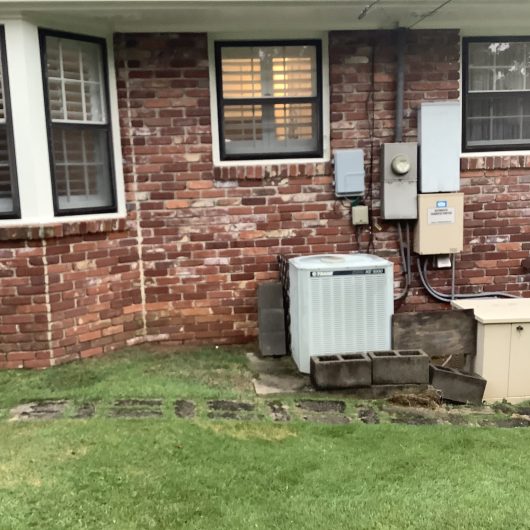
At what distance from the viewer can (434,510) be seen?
272cm

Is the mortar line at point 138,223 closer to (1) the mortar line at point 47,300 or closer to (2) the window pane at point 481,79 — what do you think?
(1) the mortar line at point 47,300

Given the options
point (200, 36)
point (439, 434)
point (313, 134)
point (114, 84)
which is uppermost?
point (200, 36)

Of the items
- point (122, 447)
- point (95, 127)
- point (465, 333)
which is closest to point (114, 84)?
point (95, 127)

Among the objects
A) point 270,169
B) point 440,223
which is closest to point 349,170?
point 270,169

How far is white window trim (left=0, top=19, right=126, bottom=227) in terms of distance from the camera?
14.8 ft

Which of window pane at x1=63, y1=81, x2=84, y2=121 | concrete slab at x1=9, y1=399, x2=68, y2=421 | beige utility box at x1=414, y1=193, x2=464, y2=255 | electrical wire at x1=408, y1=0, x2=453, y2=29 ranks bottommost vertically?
concrete slab at x1=9, y1=399, x2=68, y2=421

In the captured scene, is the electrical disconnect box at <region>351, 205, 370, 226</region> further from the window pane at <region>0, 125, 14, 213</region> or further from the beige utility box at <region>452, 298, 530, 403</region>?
the window pane at <region>0, 125, 14, 213</region>

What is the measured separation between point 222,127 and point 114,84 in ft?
3.35

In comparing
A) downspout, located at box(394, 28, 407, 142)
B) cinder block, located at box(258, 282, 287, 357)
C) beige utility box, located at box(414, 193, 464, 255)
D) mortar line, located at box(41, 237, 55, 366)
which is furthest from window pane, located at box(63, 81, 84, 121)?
beige utility box, located at box(414, 193, 464, 255)

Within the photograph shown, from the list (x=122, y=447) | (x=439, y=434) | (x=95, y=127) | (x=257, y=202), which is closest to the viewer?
(x=122, y=447)

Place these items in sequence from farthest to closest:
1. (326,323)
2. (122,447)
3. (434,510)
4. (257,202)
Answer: (257,202)
(326,323)
(122,447)
(434,510)

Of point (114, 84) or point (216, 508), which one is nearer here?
point (216, 508)

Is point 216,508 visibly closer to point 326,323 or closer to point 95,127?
point 326,323

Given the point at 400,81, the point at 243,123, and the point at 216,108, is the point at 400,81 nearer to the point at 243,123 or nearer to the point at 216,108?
the point at 243,123
